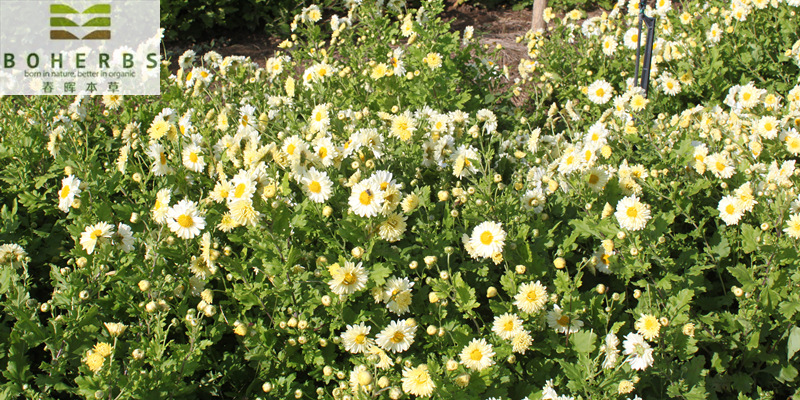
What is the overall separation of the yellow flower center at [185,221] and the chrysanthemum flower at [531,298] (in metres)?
1.10

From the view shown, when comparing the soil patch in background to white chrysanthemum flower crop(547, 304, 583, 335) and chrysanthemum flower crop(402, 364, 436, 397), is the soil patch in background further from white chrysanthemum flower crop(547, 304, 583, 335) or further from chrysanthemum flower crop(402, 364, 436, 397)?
chrysanthemum flower crop(402, 364, 436, 397)

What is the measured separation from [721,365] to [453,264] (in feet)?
3.35

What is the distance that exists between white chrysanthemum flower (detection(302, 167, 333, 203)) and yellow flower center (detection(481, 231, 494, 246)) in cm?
54

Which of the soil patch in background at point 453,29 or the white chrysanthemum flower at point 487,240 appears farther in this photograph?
the soil patch in background at point 453,29

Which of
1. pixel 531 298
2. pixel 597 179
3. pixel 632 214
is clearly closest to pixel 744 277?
pixel 632 214

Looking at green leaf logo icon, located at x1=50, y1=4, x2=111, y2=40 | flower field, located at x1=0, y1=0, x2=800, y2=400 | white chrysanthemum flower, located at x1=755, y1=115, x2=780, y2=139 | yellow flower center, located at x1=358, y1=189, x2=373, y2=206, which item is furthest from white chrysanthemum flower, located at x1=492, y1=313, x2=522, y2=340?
green leaf logo icon, located at x1=50, y1=4, x2=111, y2=40

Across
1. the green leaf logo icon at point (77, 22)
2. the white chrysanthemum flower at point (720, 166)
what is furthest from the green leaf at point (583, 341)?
the green leaf logo icon at point (77, 22)

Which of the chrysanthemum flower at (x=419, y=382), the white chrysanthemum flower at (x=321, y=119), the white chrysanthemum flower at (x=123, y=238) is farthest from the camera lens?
the white chrysanthemum flower at (x=321, y=119)

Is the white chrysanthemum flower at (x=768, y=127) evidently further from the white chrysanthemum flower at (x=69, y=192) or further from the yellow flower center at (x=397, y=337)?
the white chrysanthemum flower at (x=69, y=192)

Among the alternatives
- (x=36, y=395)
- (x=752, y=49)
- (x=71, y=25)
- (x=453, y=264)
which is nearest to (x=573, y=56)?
(x=752, y=49)

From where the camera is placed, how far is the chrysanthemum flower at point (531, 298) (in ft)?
6.71

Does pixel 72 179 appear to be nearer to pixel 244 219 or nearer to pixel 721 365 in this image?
pixel 244 219

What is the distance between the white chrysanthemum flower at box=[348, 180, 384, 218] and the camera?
1994mm

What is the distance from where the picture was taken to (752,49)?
3982 millimetres
